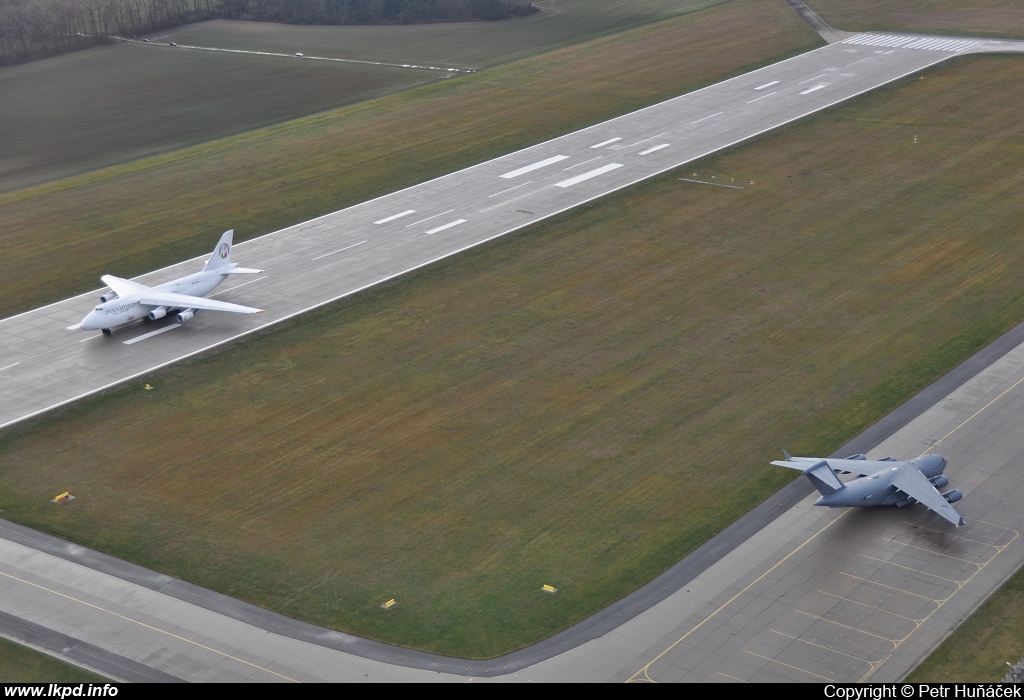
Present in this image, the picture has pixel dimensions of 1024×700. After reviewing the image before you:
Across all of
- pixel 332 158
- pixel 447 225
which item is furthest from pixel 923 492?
pixel 332 158

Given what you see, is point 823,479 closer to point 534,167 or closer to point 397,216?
point 397,216

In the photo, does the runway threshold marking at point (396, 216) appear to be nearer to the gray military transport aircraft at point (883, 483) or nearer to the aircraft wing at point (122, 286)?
the aircraft wing at point (122, 286)

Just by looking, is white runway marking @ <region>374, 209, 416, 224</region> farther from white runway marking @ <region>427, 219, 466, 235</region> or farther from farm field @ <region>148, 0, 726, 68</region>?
farm field @ <region>148, 0, 726, 68</region>

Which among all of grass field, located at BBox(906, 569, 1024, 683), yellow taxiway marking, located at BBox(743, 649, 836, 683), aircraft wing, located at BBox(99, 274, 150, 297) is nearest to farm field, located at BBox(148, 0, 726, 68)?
aircraft wing, located at BBox(99, 274, 150, 297)

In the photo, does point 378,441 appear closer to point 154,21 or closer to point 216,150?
point 216,150

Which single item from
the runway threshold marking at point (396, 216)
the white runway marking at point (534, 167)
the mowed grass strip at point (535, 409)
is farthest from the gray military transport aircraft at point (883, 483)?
the white runway marking at point (534, 167)

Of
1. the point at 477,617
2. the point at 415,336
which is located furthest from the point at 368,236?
the point at 477,617
